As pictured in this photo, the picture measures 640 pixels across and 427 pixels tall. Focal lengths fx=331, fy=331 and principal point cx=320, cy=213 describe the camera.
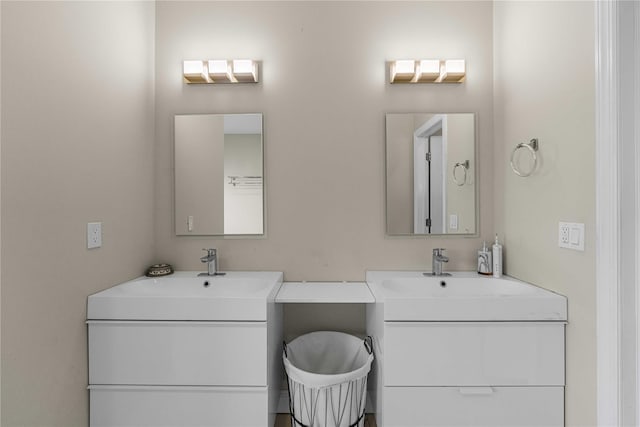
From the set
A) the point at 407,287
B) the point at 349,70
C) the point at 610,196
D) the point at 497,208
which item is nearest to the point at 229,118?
the point at 349,70

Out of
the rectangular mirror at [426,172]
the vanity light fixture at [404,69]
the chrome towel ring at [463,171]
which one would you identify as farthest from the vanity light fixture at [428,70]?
the chrome towel ring at [463,171]

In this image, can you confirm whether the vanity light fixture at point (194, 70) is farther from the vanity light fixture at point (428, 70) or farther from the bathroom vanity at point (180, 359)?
the bathroom vanity at point (180, 359)

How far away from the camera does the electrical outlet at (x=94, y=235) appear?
144cm

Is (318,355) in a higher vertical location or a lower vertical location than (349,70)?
lower

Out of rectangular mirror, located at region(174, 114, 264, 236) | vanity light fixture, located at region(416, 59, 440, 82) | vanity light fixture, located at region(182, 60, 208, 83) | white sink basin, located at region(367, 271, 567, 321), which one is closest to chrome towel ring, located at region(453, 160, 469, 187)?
vanity light fixture, located at region(416, 59, 440, 82)

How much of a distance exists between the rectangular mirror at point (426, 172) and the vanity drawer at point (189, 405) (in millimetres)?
1124

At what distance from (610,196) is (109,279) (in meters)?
2.09

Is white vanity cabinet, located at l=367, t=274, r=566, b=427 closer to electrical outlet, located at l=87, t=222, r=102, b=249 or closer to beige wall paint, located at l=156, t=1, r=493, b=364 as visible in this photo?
beige wall paint, located at l=156, t=1, r=493, b=364

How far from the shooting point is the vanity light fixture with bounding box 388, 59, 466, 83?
6.15 feet

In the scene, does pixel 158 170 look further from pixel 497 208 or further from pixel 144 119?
pixel 497 208

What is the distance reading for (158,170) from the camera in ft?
6.55

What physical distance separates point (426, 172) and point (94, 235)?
1.71 m

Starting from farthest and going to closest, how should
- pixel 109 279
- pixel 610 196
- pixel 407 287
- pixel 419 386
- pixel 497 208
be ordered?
pixel 497 208
pixel 407 287
pixel 109 279
pixel 419 386
pixel 610 196

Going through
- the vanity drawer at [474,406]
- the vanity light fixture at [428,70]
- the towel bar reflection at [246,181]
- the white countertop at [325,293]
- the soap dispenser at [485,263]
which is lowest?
the vanity drawer at [474,406]
